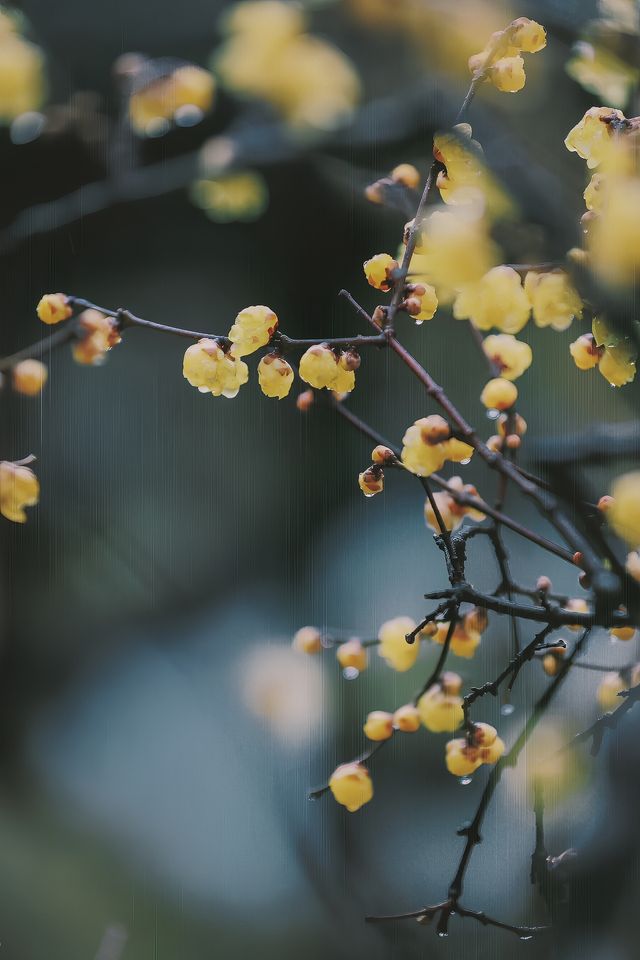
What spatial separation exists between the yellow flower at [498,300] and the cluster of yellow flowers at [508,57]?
9 centimetres

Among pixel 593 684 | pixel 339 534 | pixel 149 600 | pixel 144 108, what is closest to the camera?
pixel 593 684

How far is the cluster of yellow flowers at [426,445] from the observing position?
0.31m

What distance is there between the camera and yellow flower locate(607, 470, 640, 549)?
0.31m

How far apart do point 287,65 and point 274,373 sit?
1.21 feet

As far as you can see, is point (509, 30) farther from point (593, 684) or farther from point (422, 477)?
point (593, 684)

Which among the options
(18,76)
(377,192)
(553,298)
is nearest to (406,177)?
(377,192)

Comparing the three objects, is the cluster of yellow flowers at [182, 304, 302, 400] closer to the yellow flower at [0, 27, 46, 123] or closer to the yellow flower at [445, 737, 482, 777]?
the yellow flower at [445, 737, 482, 777]

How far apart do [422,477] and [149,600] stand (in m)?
0.60

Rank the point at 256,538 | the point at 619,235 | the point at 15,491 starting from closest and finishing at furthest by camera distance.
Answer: the point at 619,235
the point at 15,491
the point at 256,538

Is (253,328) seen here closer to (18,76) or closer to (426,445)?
(426,445)

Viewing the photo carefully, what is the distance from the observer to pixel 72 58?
61 cm

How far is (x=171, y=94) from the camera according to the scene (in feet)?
1.81

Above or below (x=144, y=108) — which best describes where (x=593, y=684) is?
below

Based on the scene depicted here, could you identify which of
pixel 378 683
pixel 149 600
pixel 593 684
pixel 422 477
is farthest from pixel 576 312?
pixel 149 600
